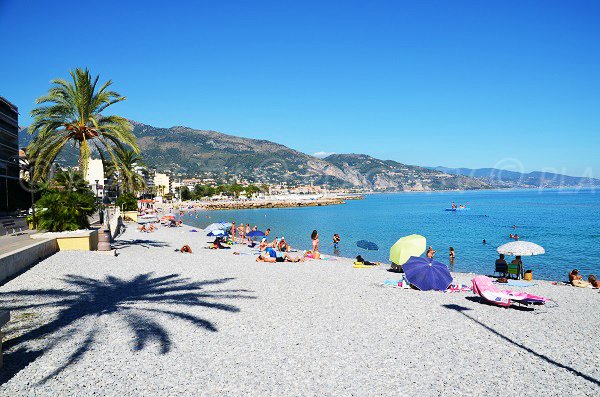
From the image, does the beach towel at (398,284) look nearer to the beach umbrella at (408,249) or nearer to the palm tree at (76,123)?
the beach umbrella at (408,249)

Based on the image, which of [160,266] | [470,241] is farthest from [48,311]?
[470,241]

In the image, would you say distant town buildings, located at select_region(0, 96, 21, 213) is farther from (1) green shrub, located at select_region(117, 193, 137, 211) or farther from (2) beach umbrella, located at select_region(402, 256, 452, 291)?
(2) beach umbrella, located at select_region(402, 256, 452, 291)

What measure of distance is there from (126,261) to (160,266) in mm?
1333

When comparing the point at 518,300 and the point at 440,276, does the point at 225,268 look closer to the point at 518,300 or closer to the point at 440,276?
the point at 440,276

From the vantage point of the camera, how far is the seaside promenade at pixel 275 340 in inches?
246

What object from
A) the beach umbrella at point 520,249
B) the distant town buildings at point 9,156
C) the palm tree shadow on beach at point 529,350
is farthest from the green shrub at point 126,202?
the palm tree shadow on beach at point 529,350

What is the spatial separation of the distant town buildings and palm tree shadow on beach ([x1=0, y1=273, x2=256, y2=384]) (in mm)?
34292

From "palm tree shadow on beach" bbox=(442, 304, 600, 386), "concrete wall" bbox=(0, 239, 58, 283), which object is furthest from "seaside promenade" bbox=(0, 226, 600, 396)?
"concrete wall" bbox=(0, 239, 58, 283)

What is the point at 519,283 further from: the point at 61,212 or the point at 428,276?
the point at 61,212

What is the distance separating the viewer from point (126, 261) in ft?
52.5

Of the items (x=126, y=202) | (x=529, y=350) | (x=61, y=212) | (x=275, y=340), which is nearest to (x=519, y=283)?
(x=529, y=350)

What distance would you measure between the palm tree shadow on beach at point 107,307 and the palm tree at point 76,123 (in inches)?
286

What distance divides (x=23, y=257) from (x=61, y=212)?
14.4 ft

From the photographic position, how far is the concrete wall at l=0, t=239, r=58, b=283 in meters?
11.2
